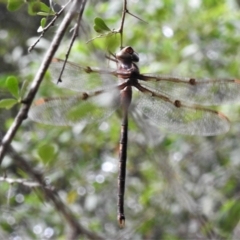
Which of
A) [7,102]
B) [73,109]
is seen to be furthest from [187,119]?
[7,102]

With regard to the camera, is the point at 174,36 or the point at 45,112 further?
the point at 174,36

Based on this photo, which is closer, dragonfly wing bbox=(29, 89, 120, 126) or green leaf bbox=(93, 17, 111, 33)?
green leaf bbox=(93, 17, 111, 33)

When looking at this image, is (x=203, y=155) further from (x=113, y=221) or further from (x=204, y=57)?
(x=113, y=221)

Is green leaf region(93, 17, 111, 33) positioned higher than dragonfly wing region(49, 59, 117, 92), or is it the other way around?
green leaf region(93, 17, 111, 33)

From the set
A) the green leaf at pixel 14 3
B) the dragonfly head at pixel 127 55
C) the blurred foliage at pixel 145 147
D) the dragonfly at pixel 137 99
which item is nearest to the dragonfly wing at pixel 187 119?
the dragonfly at pixel 137 99

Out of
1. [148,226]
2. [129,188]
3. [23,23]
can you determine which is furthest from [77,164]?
[23,23]

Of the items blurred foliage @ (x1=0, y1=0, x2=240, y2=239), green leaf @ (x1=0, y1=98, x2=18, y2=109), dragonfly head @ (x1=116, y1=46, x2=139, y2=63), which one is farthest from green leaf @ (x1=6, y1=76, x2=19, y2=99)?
blurred foliage @ (x1=0, y1=0, x2=240, y2=239)

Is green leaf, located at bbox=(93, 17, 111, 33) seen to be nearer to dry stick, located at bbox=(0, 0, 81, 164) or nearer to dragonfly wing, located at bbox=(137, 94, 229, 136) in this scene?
dry stick, located at bbox=(0, 0, 81, 164)

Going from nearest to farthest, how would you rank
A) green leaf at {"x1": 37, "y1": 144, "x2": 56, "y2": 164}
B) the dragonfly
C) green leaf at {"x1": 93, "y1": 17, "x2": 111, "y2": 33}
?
green leaf at {"x1": 93, "y1": 17, "x2": 111, "y2": 33}
the dragonfly
green leaf at {"x1": 37, "y1": 144, "x2": 56, "y2": 164}
